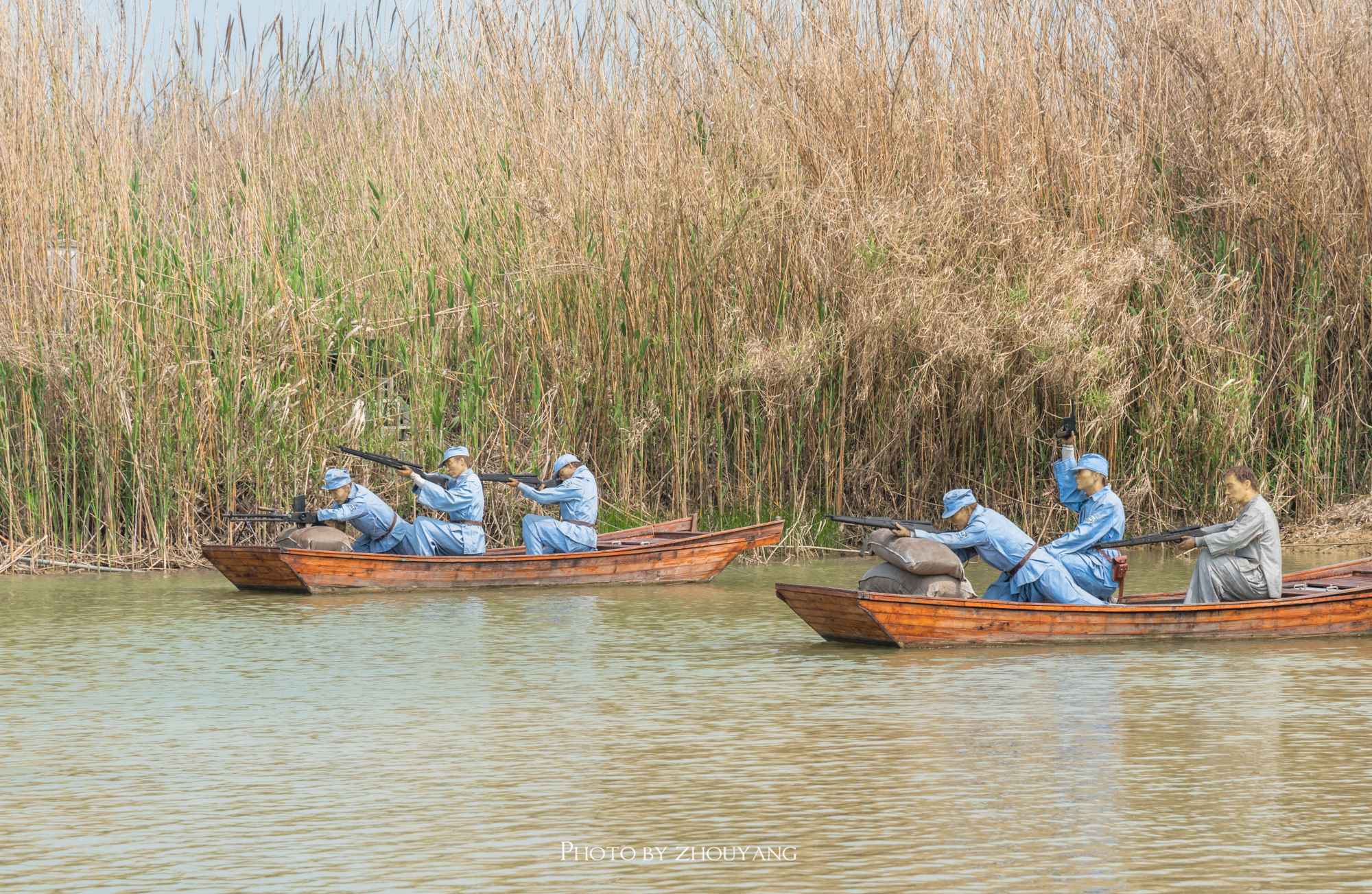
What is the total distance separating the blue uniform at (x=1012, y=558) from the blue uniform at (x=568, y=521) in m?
4.30

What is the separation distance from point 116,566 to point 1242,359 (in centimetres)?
1038

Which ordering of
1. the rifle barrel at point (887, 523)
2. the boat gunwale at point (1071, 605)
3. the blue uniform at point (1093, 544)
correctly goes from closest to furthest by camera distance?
1. the boat gunwale at point (1071, 605)
2. the rifle barrel at point (887, 523)
3. the blue uniform at point (1093, 544)

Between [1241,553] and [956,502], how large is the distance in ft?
6.36

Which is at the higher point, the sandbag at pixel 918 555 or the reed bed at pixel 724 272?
the reed bed at pixel 724 272

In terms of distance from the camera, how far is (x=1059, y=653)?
11.0 meters

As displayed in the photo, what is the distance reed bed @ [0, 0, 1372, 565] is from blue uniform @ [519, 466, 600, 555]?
1.11 m

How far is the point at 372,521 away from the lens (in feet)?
50.9

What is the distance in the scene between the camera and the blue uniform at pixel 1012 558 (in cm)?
1184

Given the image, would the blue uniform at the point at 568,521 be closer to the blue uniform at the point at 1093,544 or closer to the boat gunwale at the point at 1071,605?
the boat gunwale at the point at 1071,605

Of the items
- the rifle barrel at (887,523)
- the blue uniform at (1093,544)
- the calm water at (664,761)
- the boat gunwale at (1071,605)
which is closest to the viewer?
the calm water at (664,761)

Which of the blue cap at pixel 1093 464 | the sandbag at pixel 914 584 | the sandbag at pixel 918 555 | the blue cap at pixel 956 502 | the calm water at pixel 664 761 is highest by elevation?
the blue cap at pixel 1093 464

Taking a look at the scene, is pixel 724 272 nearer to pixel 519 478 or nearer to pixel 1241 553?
pixel 519 478

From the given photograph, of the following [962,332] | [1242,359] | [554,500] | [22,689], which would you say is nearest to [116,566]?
[554,500]

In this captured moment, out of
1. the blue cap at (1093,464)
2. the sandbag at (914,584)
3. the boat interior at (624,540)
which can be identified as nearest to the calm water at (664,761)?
the sandbag at (914,584)
